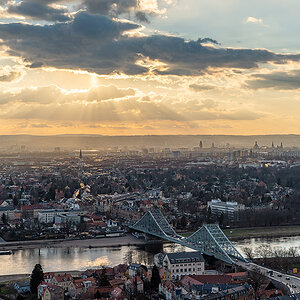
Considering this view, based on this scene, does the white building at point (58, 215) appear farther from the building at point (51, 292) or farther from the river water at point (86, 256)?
the building at point (51, 292)

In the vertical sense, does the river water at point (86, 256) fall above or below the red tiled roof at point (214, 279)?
below

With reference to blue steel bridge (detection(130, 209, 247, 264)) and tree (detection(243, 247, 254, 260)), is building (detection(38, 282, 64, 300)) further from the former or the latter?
tree (detection(243, 247, 254, 260))

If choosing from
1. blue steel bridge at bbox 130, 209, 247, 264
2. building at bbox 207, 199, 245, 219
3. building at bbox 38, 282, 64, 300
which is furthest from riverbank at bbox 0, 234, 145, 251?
building at bbox 38, 282, 64, 300

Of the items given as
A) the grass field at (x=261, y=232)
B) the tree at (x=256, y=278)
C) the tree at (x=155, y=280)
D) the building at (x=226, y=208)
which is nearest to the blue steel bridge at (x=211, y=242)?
the tree at (x=256, y=278)

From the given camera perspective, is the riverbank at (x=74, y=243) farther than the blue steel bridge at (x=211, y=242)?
Yes

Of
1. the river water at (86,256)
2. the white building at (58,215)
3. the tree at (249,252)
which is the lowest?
the river water at (86,256)

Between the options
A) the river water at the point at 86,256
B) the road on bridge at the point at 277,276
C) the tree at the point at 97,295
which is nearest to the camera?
the tree at the point at 97,295

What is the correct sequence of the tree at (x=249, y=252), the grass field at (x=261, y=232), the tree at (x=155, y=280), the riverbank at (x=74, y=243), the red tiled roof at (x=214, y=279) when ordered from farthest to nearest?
the grass field at (x=261, y=232) → the riverbank at (x=74, y=243) → the tree at (x=249, y=252) → the tree at (x=155, y=280) → the red tiled roof at (x=214, y=279)

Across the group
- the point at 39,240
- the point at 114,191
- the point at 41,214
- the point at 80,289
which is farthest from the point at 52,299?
the point at 114,191

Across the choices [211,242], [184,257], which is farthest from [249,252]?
[184,257]
